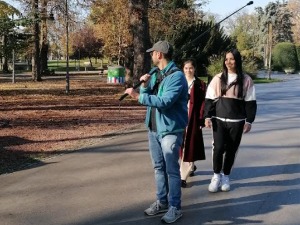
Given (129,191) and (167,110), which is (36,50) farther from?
(167,110)

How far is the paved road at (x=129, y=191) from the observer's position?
477cm

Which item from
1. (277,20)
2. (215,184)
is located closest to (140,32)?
(215,184)

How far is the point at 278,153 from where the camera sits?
8.26 metres

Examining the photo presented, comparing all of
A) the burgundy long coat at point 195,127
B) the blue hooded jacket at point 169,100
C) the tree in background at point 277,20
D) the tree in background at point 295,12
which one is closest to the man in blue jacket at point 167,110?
the blue hooded jacket at point 169,100

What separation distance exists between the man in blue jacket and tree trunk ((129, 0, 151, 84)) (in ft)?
41.5

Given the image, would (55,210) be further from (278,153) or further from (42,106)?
(42,106)

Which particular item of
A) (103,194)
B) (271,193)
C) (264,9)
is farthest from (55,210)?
(264,9)

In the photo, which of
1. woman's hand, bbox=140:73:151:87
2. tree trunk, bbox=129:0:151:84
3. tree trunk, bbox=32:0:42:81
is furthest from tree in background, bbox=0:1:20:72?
woman's hand, bbox=140:73:151:87

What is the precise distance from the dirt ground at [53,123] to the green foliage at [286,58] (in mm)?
48131

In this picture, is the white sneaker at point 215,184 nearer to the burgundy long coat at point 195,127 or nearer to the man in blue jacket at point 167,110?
the burgundy long coat at point 195,127

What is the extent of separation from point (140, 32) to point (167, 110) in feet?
43.8

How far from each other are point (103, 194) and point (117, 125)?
600cm

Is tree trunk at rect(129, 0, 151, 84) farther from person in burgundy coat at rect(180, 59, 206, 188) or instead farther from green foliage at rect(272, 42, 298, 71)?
green foliage at rect(272, 42, 298, 71)

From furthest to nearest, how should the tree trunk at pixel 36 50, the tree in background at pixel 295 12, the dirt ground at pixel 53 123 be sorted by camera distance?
the tree in background at pixel 295 12 < the tree trunk at pixel 36 50 < the dirt ground at pixel 53 123
